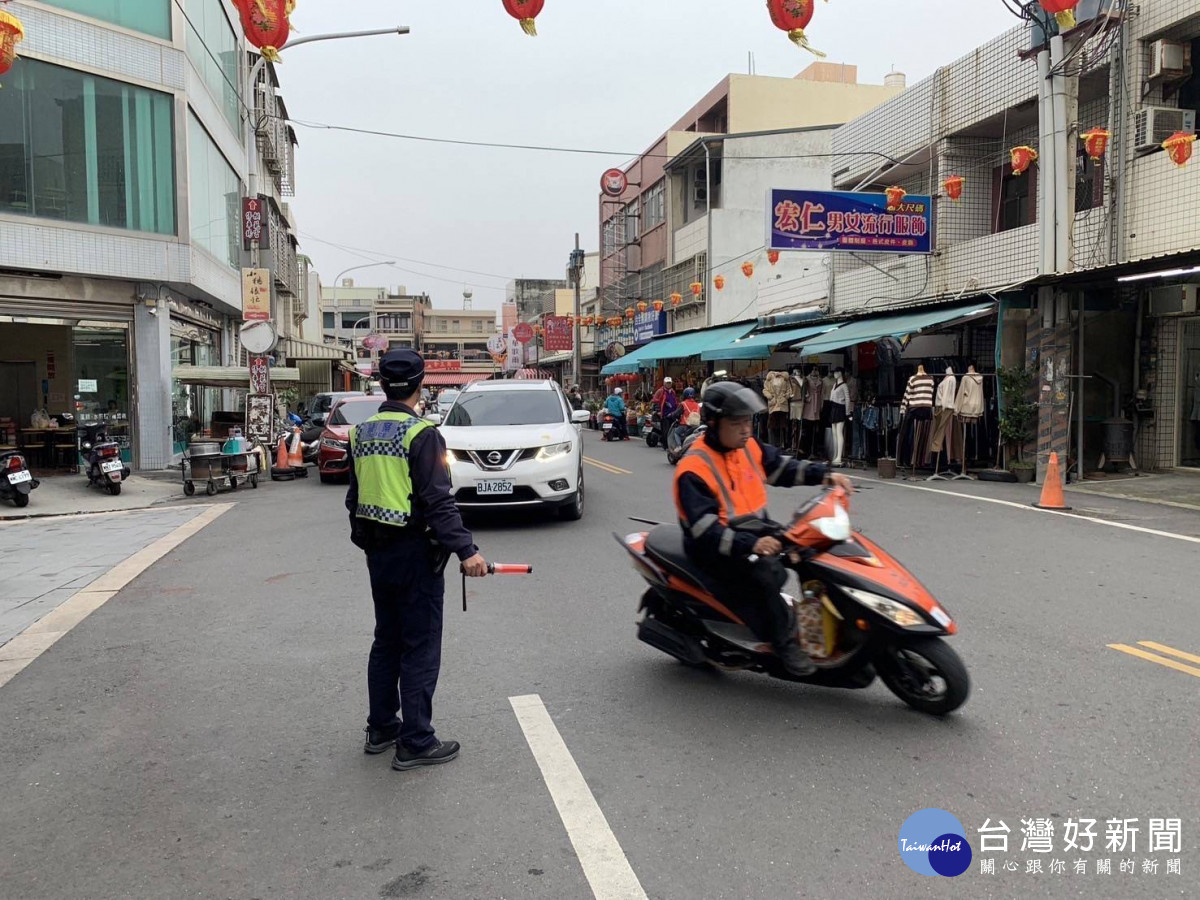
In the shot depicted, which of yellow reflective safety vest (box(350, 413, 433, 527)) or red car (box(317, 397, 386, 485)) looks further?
red car (box(317, 397, 386, 485))

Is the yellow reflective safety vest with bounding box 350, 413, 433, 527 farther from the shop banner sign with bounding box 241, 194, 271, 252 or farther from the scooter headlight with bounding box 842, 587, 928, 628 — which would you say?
the shop banner sign with bounding box 241, 194, 271, 252

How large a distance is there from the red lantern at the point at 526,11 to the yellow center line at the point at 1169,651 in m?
7.00

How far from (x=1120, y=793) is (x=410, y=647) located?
111 inches

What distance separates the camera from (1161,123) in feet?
42.3

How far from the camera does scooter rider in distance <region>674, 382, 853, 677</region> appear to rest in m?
4.14

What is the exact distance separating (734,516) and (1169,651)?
291cm

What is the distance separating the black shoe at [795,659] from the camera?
167 inches

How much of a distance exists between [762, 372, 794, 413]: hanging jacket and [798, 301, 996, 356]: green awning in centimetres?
108

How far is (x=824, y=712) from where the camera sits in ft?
14.0

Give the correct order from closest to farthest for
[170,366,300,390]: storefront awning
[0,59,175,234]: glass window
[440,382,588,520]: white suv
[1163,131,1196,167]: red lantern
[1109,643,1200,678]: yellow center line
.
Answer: [1109,643,1200,678]: yellow center line → [440,382,588,520]: white suv → [1163,131,1196,167]: red lantern → [0,59,175,234]: glass window → [170,366,300,390]: storefront awning

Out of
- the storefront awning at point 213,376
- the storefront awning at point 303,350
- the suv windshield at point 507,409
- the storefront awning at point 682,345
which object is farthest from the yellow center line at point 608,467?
the storefront awning at point 303,350

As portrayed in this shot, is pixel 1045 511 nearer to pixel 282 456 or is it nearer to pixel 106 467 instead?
pixel 282 456

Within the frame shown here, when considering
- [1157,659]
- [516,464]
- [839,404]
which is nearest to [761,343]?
[839,404]

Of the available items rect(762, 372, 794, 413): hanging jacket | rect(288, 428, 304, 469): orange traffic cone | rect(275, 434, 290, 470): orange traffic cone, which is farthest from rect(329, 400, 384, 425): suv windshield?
rect(762, 372, 794, 413): hanging jacket
